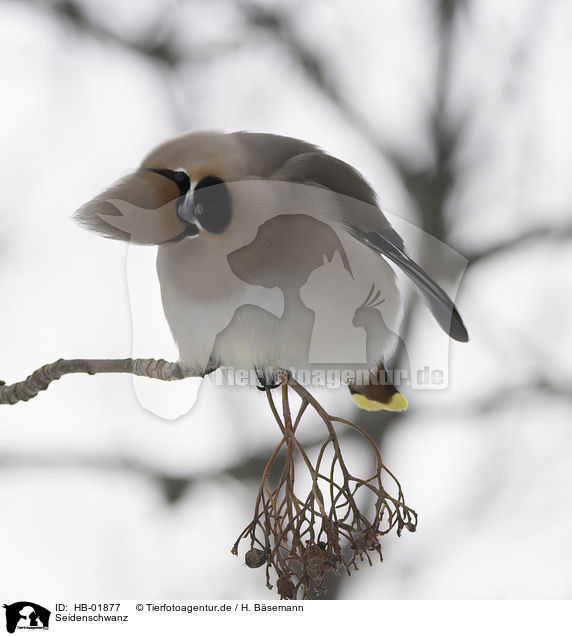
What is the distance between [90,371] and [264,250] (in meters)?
0.29

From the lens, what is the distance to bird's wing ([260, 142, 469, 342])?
3.51 ft

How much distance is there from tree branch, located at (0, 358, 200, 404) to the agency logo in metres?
0.42

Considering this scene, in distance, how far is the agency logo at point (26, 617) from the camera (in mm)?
1246

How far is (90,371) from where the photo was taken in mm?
1003

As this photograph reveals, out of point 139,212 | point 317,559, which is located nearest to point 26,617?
point 317,559

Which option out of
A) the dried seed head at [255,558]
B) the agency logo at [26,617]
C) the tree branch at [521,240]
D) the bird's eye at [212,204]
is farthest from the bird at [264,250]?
the agency logo at [26,617]

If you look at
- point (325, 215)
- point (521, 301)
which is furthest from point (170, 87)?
point (521, 301)

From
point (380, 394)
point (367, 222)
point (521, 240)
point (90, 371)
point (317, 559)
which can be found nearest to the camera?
point (317, 559)

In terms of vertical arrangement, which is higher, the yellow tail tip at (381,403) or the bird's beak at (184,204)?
the bird's beak at (184,204)

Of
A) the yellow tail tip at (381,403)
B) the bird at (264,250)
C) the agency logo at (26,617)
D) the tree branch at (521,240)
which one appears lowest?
the agency logo at (26,617)

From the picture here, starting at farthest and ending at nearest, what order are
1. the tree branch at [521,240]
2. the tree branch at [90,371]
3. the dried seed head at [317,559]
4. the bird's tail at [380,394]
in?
the tree branch at [521,240]
the bird's tail at [380,394]
the tree branch at [90,371]
the dried seed head at [317,559]

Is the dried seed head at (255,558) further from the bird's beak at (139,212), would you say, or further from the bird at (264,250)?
the bird's beak at (139,212)

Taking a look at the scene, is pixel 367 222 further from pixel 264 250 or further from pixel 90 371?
pixel 90 371

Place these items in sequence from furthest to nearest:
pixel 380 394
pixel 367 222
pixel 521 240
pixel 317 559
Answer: pixel 521 240 < pixel 380 394 < pixel 367 222 < pixel 317 559
